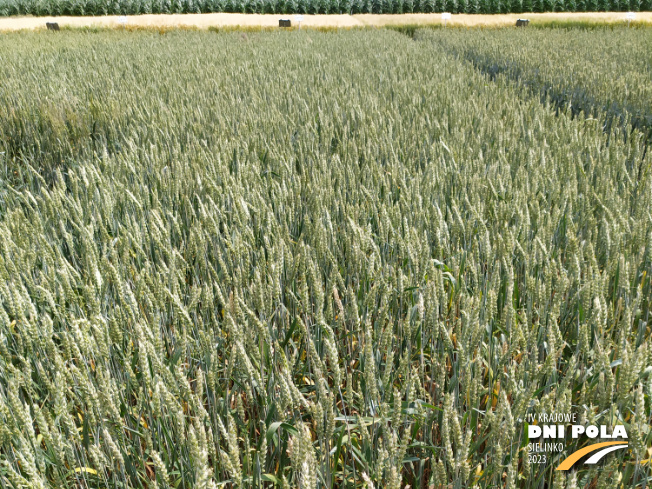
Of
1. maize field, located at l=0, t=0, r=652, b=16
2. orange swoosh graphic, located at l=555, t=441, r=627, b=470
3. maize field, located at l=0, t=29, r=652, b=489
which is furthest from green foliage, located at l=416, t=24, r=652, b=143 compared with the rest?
maize field, located at l=0, t=0, r=652, b=16

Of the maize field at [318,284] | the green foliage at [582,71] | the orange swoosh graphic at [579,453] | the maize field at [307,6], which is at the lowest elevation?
the orange swoosh graphic at [579,453]

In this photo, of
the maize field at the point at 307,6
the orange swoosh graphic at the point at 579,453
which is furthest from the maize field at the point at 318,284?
the maize field at the point at 307,6

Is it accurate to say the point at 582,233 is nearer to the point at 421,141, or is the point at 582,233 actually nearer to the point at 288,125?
the point at 421,141

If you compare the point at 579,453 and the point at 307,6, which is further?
the point at 307,6

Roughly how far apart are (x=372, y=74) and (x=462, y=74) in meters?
1.02

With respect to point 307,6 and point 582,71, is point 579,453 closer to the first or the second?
point 582,71

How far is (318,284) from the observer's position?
1.11m

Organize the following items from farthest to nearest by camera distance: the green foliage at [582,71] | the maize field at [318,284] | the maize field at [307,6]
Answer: the maize field at [307,6]
the green foliage at [582,71]
the maize field at [318,284]

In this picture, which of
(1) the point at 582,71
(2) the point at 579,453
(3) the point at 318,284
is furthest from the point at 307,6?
(2) the point at 579,453

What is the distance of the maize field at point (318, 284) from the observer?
927mm

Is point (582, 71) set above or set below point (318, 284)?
above

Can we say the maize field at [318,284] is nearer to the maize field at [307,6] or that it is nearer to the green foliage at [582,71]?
the green foliage at [582,71]

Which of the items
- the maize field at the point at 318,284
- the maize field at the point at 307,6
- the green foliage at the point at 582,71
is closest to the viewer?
the maize field at the point at 318,284

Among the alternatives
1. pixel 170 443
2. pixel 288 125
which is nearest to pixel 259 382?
pixel 170 443
